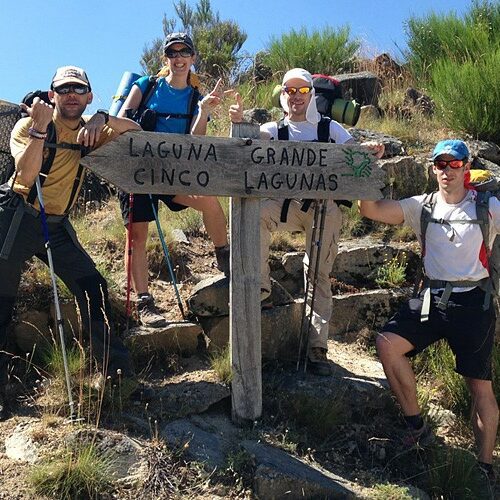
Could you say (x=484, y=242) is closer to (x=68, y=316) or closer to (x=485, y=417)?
(x=485, y=417)

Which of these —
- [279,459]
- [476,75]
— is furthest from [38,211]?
[476,75]

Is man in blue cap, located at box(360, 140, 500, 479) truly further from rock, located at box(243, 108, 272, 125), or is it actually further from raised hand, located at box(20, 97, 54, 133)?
rock, located at box(243, 108, 272, 125)

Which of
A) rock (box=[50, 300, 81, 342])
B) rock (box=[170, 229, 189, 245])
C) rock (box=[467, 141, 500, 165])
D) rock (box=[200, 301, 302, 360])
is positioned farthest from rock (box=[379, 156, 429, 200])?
rock (box=[50, 300, 81, 342])

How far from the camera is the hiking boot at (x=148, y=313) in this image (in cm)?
546

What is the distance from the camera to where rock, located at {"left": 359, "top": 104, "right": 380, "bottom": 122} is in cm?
1045

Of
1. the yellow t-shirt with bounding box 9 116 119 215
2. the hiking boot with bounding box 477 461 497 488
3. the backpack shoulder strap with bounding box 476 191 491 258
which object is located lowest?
the hiking boot with bounding box 477 461 497 488

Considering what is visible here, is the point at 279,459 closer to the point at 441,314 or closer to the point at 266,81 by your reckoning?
the point at 441,314

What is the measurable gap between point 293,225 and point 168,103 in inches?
55.1

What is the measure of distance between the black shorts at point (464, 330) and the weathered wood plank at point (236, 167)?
0.94 meters

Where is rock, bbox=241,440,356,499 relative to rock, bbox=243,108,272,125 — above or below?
below

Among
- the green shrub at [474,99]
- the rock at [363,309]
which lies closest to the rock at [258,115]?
the green shrub at [474,99]

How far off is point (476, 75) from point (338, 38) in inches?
170

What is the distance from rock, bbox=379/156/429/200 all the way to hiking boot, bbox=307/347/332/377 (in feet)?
11.1

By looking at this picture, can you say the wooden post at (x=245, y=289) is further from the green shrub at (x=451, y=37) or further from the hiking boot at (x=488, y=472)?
the green shrub at (x=451, y=37)
